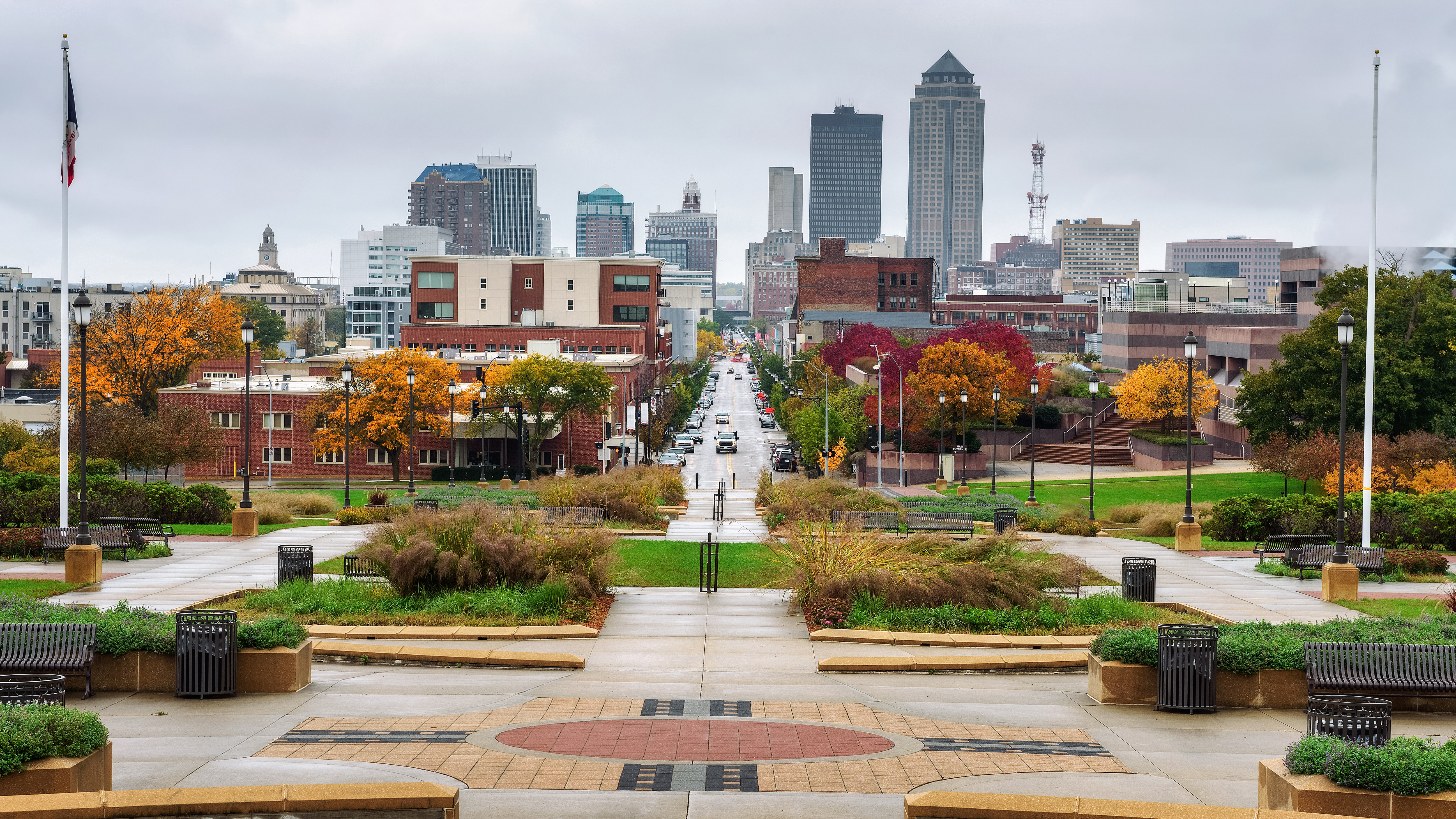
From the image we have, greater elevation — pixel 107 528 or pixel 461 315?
pixel 461 315

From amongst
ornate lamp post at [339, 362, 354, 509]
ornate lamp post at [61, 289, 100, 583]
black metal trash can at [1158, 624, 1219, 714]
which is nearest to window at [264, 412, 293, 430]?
ornate lamp post at [339, 362, 354, 509]

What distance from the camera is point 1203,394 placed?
77312 mm

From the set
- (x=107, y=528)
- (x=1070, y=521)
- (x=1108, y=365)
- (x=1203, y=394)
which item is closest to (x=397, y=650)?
(x=107, y=528)

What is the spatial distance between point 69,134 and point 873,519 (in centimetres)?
1997

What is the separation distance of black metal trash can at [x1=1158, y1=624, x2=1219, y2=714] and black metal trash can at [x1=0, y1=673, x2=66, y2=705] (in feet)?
38.8

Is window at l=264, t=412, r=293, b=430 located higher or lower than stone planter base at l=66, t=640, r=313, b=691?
higher

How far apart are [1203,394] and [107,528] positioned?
2606 inches

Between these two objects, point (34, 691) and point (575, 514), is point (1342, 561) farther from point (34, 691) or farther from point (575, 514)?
point (34, 691)

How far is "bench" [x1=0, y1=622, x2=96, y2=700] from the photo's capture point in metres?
14.4

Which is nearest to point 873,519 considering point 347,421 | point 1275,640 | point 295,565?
point 295,565

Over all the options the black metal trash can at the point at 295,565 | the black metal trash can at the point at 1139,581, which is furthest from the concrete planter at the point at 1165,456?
the black metal trash can at the point at 295,565

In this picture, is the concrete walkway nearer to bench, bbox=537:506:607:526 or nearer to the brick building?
bench, bbox=537:506:607:526

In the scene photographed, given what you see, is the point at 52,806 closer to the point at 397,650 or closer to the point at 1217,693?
the point at 397,650

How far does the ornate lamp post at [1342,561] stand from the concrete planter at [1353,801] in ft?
45.4
